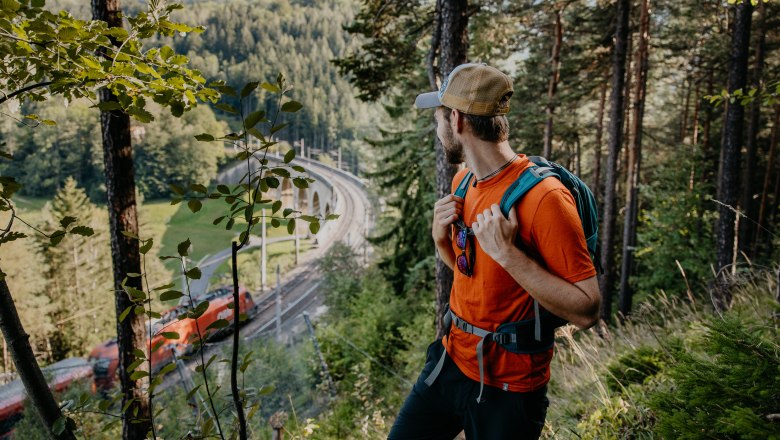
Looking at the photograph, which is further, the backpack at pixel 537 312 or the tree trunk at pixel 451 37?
the tree trunk at pixel 451 37

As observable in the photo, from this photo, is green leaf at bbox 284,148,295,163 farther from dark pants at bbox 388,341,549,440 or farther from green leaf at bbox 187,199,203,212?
dark pants at bbox 388,341,549,440

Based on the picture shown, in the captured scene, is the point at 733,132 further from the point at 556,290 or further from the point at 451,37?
the point at 556,290

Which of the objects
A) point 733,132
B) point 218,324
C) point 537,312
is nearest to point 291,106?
point 218,324

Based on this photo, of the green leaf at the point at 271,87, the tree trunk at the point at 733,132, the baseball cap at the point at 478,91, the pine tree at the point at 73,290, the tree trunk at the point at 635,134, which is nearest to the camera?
the green leaf at the point at 271,87

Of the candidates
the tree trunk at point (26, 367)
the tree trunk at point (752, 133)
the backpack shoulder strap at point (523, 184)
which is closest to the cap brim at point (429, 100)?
the backpack shoulder strap at point (523, 184)

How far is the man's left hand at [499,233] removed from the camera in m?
1.58

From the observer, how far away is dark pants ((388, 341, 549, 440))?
1.78 metres

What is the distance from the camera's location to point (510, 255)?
1565mm

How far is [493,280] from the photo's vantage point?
1786 mm

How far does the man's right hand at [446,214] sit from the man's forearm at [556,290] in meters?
0.42

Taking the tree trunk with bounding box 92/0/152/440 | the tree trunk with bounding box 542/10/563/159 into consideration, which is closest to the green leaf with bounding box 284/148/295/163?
the tree trunk with bounding box 92/0/152/440

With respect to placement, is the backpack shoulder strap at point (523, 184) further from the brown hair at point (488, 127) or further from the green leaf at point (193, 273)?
the green leaf at point (193, 273)

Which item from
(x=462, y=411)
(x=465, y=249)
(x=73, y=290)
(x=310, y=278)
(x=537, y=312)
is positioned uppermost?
(x=465, y=249)

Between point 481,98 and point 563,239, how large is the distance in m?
0.66
